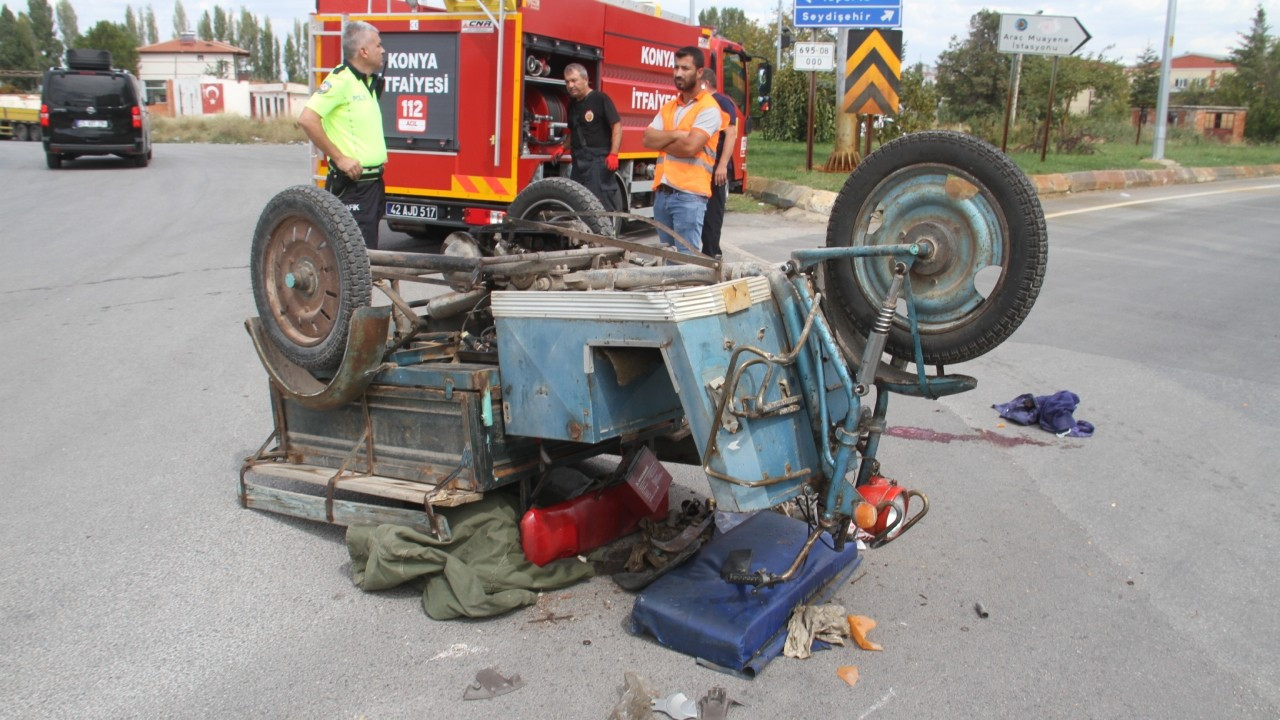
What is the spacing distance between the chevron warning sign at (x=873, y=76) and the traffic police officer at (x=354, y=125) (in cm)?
703

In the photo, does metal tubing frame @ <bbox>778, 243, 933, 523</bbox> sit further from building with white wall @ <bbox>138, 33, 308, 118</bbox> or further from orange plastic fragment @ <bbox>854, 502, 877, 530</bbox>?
building with white wall @ <bbox>138, 33, 308, 118</bbox>

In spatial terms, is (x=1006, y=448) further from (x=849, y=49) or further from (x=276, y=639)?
(x=849, y=49)

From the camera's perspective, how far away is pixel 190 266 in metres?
10.4

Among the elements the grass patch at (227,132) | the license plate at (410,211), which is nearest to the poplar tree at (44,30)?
the grass patch at (227,132)

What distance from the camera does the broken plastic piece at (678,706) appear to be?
298 cm

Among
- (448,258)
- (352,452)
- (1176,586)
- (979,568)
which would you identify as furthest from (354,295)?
(1176,586)

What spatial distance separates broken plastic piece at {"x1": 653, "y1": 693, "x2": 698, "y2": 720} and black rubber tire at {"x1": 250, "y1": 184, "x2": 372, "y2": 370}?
1953mm

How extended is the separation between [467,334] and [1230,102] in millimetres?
54776

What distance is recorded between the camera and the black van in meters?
20.1

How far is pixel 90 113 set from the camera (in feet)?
66.9

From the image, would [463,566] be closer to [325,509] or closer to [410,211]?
[325,509]

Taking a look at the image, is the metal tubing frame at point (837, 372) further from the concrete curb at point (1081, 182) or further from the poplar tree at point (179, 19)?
the poplar tree at point (179, 19)

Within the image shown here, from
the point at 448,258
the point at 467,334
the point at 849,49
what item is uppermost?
the point at 849,49

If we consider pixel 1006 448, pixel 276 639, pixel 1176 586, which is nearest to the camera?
pixel 276 639
